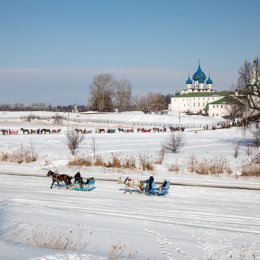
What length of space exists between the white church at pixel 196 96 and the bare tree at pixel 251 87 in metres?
91.8

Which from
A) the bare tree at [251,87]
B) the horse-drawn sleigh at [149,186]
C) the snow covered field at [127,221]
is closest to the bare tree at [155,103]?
the bare tree at [251,87]

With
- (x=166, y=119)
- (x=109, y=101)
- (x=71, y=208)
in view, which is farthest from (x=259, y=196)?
(x=109, y=101)

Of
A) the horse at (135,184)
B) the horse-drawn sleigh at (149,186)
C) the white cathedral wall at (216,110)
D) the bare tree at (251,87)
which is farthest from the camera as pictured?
the white cathedral wall at (216,110)

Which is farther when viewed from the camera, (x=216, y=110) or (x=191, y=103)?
(x=191, y=103)

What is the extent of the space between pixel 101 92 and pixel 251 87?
93.0 m

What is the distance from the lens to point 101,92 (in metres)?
132

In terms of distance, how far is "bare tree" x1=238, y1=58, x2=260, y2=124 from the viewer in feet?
135

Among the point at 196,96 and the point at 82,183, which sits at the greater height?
the point at 196,96

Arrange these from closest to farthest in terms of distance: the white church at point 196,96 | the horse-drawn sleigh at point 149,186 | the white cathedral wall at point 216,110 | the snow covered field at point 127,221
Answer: the snow covered field at point 127,221
the horse-drawn sleigh at point 149,186
the white cathedral wall at point 216,110
the white church at point 196,96

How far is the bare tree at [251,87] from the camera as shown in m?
41.0

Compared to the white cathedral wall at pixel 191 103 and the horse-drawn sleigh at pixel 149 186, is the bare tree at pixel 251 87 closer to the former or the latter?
the horse-drawn sleigh at pixel 149 186

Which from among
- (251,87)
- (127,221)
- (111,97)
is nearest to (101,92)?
(111,97)

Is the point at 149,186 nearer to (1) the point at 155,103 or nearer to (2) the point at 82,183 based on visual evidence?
(2) the point at 82,183

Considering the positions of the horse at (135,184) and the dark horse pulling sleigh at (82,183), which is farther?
the dark horse pulling sleigh at (82,183)
